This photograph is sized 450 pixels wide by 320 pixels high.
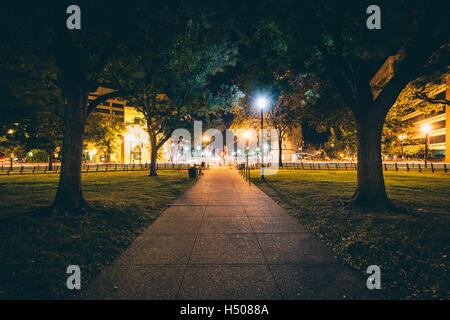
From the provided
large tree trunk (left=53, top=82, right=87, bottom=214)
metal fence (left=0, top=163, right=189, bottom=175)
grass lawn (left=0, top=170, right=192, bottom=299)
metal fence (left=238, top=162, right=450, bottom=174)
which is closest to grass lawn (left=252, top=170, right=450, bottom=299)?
grass lawn (left=0, top=170, right=192, bottom=299)

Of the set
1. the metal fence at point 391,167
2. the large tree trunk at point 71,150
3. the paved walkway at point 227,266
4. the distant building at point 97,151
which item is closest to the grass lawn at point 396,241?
the paved walkway at point 227,266

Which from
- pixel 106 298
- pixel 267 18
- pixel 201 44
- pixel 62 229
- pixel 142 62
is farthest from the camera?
pixel 201 44

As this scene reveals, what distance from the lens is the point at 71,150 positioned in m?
7.54

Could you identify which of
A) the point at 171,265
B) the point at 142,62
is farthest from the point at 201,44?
the point at 171,265

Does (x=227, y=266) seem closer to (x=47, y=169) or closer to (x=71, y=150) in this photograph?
(x=71, y=150)

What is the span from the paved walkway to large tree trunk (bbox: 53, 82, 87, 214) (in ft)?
12.2

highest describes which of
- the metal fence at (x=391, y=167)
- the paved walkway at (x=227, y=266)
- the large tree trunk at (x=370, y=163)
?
the large tree trunk at (x=370, y=163)

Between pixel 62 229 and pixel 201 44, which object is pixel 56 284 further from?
pixel 201 44

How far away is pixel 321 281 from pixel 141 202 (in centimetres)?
770

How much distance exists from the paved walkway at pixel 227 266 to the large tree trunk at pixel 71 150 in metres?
3.71

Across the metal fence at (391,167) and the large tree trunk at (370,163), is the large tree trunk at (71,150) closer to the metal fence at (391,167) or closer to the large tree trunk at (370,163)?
the large tree trunk at (370,163)

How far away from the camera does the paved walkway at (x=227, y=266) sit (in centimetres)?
309

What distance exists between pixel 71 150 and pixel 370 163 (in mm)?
10637

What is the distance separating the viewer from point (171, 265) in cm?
383
